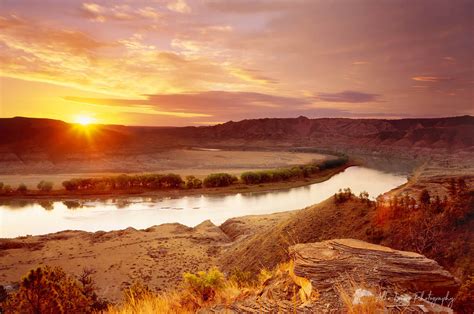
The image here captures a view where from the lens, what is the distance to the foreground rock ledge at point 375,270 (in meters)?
5.22

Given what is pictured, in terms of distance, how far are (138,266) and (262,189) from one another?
1474 inches

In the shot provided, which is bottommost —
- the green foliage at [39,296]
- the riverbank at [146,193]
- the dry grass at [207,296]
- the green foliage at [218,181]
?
the riverbank at [146,193]

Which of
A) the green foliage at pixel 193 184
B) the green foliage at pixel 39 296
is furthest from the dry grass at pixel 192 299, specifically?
the green foliage at pixel 193 184

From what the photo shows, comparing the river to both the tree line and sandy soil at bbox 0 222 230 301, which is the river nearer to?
the tree line

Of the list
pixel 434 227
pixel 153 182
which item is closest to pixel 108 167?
pixel 153 182

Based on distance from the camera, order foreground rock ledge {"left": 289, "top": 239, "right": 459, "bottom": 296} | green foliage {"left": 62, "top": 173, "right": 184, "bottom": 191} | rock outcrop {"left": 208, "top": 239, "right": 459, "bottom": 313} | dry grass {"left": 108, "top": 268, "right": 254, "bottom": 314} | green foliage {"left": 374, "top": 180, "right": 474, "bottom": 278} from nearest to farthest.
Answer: rock outcrop {"left": 208, "top": 239, "right": 459, "bottom": 313}, foreground rock ledge {"left": 289, "top": 239, "right": 459, "bottom": 296}, dry grass {"left": 108, "top": 268, "right": 254, "bottom": 314}, green foliage {"left": 374, "top": 180, "right": 474, "bottom": 278}, green foliage {"left": 62, "top": 173, "right": 184, "bottom": 191}

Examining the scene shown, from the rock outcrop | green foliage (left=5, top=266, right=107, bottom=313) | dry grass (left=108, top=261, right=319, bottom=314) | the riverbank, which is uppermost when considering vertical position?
the rock outcrop

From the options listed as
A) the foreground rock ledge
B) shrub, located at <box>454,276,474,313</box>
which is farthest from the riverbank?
shrub, located at <box>454,276,474,313</box>

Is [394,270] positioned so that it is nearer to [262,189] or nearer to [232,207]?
[232,207]

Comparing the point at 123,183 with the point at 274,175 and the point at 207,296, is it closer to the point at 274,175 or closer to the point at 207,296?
the point at 274,175

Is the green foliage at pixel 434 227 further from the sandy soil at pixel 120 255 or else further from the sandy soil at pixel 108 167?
the sandy soil at pixel 108 167

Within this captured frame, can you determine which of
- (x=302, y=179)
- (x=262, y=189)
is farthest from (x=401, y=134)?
(x=262, y=189)

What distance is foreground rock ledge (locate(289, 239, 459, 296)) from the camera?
5.22 meters

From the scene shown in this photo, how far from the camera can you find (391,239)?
1467cm
